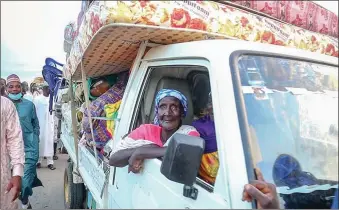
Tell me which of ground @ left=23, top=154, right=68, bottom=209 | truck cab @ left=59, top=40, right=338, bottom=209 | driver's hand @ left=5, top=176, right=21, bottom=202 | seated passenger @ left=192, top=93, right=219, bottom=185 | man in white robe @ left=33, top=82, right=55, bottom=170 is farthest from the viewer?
man in white robe @ left=33, top=82, right=55, bottom=170

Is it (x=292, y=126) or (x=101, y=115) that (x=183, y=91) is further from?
(x=292, y=126)

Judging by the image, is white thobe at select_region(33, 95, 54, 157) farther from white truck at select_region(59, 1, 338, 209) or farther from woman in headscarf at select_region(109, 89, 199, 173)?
white truck at select_region(59, 1, 338, 209)

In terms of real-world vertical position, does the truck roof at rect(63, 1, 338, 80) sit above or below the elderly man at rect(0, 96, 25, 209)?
above

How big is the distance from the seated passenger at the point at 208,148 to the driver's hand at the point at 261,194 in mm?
423

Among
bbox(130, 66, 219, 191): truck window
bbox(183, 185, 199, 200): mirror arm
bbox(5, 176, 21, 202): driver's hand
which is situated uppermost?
bbox(130, 66, 219, 191): truck window

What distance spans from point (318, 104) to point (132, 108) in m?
1.23

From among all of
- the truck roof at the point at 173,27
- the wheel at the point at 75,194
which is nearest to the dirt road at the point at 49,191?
the wheel at the point at 75,194

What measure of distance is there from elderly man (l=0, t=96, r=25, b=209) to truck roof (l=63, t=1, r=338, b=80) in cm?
80

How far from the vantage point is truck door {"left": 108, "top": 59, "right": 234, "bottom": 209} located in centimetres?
138

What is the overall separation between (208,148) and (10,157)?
1.62 metres

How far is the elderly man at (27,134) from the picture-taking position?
438 cm

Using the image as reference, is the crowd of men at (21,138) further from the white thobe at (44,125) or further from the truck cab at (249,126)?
the truck cab at (249,126)

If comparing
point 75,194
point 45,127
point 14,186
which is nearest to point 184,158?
point 14,186

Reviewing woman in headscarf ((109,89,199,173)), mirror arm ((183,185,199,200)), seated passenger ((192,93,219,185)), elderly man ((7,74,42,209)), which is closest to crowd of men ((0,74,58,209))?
elderly man ((7,74,42,209))
